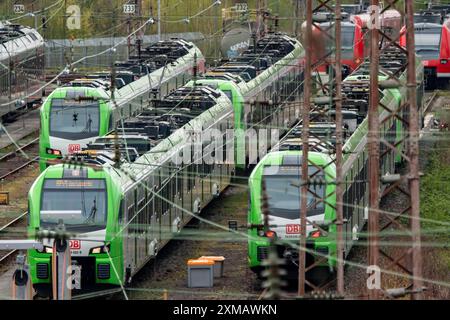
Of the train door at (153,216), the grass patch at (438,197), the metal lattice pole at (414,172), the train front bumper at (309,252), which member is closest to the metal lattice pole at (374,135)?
the metal lattice pole at (414,172)

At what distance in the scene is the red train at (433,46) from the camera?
6412 cm

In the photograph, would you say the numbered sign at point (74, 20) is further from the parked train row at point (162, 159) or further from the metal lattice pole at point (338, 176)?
the metal lattice pole at point (338, 176)

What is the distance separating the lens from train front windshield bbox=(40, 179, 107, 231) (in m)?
30.6

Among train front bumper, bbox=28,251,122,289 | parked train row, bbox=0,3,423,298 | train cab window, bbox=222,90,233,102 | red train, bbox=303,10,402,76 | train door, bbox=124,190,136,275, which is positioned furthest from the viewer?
red train, bbox=303,10,402,76

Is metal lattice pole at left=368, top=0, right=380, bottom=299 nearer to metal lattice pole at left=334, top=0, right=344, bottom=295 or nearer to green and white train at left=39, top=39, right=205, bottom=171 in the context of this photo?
metal lattice pole at left=334, top=0, right=344, bottom=295

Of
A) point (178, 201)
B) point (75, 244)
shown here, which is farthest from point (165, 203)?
point (75, 244)

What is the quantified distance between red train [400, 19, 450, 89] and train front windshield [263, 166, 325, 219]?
104 feet

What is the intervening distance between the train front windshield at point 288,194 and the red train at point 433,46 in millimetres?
31652

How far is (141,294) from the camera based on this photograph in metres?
32.5

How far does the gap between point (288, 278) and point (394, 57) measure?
21018mm

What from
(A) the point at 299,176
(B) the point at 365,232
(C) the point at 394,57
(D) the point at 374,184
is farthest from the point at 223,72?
(D) the point at 374,184

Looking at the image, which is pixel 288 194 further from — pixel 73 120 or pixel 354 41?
pixel 354 41

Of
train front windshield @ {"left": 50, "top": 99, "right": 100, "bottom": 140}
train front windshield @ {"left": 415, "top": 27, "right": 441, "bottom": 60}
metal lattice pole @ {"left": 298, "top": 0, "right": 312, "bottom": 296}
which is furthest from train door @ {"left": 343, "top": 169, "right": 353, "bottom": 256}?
train front windshield @ {"left": 415, "top": 27, "right": 441, "bottom": 60}

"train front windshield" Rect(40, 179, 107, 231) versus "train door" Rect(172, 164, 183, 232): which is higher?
"train front windshield" Rect(40, 179, 107, 231)
